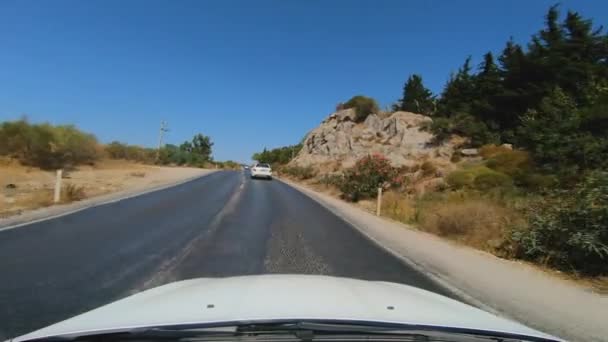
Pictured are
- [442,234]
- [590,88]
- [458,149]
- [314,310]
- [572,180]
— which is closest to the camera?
[314,310]

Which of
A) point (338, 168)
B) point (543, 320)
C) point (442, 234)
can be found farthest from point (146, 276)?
point (338, 168)

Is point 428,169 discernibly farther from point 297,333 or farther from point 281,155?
point 281,155

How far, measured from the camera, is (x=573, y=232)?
865cm

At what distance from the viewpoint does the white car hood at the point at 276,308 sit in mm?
2484

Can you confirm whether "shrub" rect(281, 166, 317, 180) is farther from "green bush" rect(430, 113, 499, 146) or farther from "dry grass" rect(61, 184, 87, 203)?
"dry grass" rect(61, 184, 87, 203)

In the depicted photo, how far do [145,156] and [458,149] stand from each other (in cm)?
4978

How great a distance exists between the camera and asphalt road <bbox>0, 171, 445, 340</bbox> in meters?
5.26

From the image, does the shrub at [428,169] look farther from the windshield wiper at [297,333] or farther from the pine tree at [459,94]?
the windshield wiper at [297,333]

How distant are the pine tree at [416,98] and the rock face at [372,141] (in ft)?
21.6

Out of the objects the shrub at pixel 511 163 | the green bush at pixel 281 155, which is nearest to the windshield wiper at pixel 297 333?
the shrub at pixel 511 163

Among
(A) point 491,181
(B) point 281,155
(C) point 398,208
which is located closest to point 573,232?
(C) point 398,208

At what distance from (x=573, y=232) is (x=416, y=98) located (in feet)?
190

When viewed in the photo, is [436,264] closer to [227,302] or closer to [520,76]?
[227,302]

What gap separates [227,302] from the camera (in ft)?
9.43
